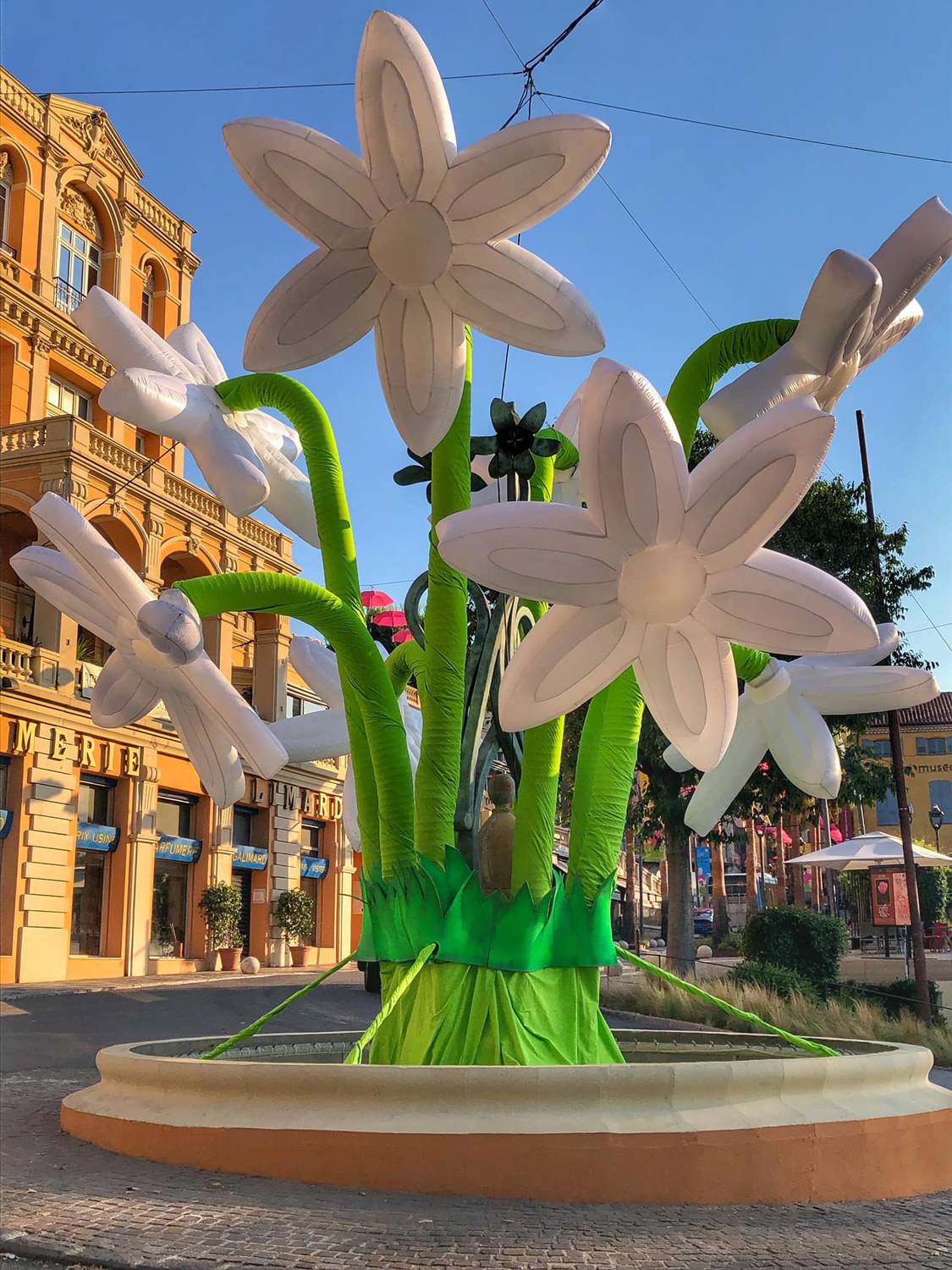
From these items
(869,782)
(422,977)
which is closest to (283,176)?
(422,977)

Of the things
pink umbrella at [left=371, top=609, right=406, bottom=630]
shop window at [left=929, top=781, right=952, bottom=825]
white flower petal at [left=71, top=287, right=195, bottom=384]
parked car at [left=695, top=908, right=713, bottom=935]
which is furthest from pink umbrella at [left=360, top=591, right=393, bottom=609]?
shop window at [left=929, top=781, right=952, bottom=825]

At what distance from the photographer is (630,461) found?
17.5ft

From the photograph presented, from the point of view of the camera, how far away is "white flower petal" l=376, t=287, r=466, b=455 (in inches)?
261

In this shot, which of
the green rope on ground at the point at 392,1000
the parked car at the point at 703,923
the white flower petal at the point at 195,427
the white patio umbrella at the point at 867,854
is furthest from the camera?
the parked car at the point at 703,923

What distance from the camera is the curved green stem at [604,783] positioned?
23.4 ft

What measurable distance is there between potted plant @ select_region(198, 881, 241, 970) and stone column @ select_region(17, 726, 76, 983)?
397 cm

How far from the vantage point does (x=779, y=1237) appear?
183 inches

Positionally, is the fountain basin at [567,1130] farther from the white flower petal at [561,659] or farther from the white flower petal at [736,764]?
the white flower petal at [736,764]

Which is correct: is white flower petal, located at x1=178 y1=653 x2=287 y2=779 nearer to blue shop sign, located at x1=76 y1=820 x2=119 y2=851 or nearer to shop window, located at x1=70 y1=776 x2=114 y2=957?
blue shop sign, located at x1=76 y1=820 x2=119 y2=851

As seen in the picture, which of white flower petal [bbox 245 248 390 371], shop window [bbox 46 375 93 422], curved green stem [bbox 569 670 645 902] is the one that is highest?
shop window [bbox 46 375 93 422]

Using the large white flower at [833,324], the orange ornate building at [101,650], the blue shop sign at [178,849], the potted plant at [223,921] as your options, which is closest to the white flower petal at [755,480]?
the large white flower at [833,324]

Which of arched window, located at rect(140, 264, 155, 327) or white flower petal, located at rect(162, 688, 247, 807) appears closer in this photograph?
white flower petal, located at rect(162, 688, 247, 807)

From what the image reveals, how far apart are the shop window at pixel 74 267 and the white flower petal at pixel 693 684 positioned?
2554 cm

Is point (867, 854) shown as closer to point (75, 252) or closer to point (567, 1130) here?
point (567, 1130)
